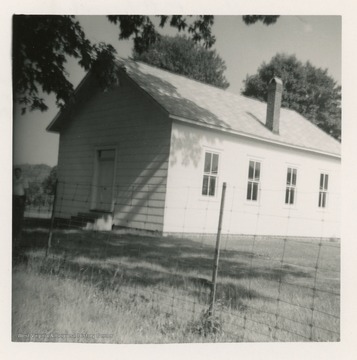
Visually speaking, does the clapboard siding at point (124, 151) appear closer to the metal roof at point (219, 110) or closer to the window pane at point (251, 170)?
the metal roof at point (219, 110)

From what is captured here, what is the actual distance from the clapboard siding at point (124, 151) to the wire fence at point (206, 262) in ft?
0.26

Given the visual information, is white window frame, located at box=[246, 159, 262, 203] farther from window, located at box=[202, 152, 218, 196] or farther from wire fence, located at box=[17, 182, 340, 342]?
window, located at box=[202, 152, 218, 196]

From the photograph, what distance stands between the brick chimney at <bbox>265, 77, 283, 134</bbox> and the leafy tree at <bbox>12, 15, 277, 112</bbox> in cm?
791

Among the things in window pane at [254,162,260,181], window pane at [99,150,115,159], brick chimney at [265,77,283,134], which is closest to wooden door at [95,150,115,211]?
window pane at [99,150,115,159]

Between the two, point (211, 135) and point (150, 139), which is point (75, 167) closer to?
point (150, 139)

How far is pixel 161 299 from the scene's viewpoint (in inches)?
215

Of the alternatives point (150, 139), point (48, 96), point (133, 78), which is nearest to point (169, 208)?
point (150, 139)

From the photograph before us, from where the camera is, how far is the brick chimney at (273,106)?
15.5 meters

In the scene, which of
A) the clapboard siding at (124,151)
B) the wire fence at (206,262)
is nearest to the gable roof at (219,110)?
the clapboard siding at (124,151)

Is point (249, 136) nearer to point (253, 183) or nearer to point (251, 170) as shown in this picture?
point (251, 170)

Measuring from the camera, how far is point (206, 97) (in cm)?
1452

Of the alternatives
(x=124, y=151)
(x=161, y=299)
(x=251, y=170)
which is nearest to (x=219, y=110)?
(x=251, y=170)

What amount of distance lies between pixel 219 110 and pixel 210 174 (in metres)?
2.55
